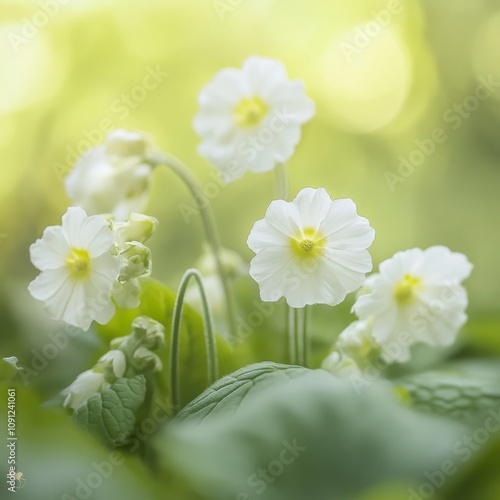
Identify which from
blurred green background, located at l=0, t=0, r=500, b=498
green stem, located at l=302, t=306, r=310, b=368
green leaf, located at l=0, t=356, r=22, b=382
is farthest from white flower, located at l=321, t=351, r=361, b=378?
blurred green background, located at l=0, t=0, r=500, b=498

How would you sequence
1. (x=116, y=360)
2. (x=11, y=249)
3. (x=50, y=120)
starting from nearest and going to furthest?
(x=116, y=360), (x=11, y=249), (x=50, y=120)

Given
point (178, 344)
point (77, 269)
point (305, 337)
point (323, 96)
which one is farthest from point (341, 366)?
point (323, 96)

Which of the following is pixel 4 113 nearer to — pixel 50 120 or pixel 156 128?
pixel 50 120

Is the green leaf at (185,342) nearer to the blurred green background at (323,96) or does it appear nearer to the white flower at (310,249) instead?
the white flower at (310,249)

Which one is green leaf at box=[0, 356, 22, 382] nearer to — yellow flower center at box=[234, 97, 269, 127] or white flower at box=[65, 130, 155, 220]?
white flower at box=[65, 130, 155, 220]

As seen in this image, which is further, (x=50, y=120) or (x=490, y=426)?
(x=50, y=120)

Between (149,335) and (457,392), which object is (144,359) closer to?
(149,335)

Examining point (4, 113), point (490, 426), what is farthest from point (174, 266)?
point (490, 426)
